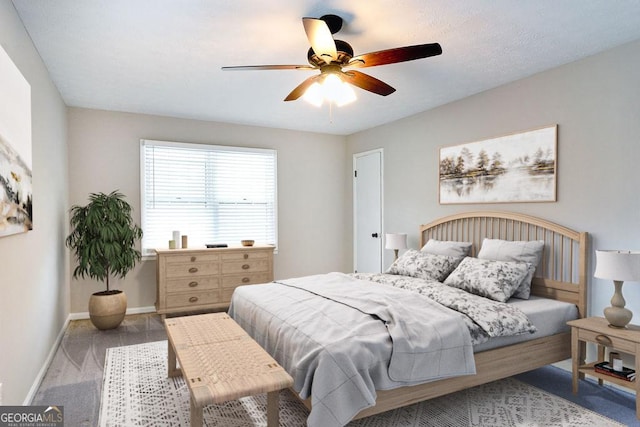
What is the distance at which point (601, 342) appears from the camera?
260cm

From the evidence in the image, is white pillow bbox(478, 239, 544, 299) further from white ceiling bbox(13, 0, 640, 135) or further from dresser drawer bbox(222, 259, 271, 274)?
dresser drawer bbox(222, 259, 271, 274)

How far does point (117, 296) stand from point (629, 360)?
184 inches

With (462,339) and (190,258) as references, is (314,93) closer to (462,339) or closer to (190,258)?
(462,339)

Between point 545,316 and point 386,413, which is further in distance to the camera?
point 545,316

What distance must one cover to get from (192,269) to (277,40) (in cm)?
295

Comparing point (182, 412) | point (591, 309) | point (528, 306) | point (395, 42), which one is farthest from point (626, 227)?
point (182, 412)

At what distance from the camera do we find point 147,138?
16.1 feet

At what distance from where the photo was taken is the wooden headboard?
3096 millimetres

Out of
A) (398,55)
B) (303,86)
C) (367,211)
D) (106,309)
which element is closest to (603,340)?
(398,55)

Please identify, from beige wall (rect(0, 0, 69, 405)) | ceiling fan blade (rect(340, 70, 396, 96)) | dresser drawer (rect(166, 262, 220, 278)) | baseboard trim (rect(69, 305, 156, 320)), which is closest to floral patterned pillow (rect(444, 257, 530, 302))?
ceiling fan blade (rect(340, 70, 396, 96))

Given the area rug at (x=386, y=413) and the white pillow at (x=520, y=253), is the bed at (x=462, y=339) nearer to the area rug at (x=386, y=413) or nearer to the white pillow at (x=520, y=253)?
the white pillow at (x=520, y=253)

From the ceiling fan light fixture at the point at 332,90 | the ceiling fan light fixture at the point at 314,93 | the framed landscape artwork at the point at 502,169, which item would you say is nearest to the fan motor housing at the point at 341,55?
the ceiling fan light fixture at the point at 332,90

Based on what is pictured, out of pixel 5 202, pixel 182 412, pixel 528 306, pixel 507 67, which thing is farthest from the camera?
pixel 507 67

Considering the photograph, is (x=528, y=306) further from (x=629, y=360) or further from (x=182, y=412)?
(x=182, y=412)
